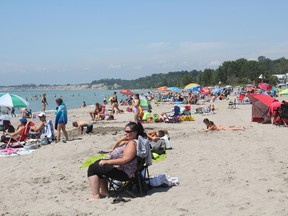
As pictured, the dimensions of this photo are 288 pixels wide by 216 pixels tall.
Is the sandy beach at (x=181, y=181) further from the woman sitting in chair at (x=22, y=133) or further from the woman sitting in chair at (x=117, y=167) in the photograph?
the woman sitting in chair at (x=22, y=133)

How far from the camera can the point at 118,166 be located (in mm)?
5559

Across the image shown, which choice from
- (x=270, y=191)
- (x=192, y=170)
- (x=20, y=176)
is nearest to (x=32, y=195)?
(x=20, y=176)

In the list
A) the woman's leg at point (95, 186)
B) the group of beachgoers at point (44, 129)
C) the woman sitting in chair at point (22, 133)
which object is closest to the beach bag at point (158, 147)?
the woman's leg at point (95, 186)

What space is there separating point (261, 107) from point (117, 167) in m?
11.8

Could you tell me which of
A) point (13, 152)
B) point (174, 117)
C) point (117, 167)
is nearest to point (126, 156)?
point (117, 167)

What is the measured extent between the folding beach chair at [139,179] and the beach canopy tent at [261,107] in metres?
10.9

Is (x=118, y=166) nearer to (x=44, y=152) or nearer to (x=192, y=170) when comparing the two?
(x=192, y=170)

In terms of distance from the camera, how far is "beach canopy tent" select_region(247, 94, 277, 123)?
15.6 m

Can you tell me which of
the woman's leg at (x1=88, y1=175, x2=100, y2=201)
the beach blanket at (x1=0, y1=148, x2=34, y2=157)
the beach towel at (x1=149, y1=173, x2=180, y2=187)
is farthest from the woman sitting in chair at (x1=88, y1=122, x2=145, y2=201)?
the beach blanket at (x1=0, y1=148, x2=34, y2=157)

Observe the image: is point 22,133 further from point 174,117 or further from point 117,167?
point 174,117

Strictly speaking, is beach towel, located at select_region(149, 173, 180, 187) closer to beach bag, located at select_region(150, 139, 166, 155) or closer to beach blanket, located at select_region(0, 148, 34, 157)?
beach bag, located at select_region(150, 139, 166, 155)

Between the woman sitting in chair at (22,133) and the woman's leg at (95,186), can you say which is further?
the woman sitting in chair at (22,133)

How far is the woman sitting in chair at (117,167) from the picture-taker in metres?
5.48

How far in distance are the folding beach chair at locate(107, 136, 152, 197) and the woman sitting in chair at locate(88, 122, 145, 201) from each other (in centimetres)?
7
